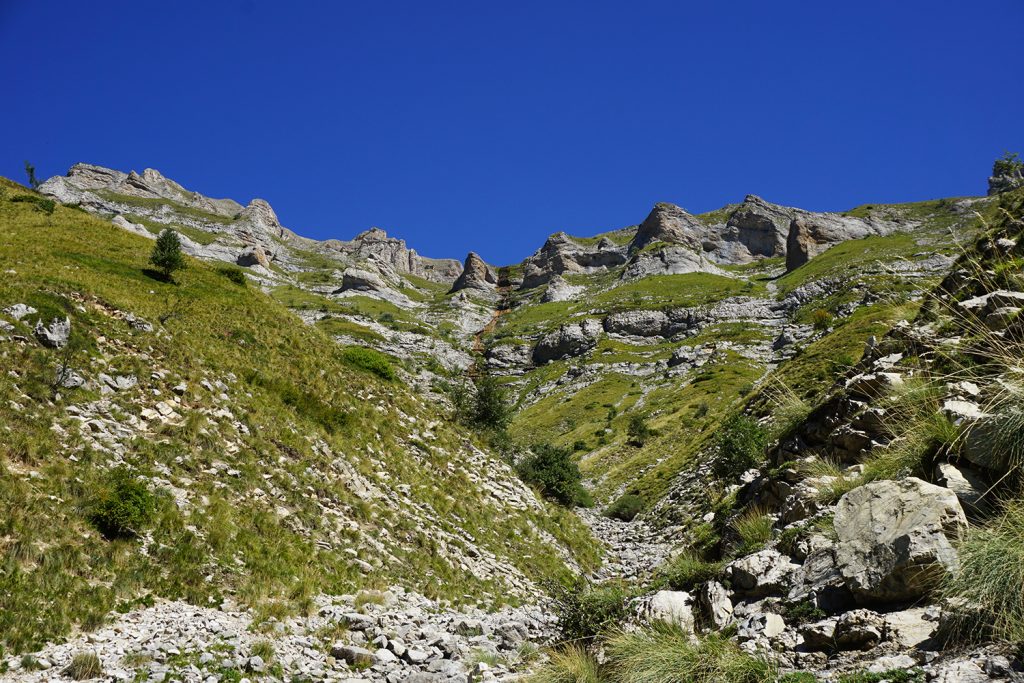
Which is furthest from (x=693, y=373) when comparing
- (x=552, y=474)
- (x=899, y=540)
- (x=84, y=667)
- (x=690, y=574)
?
(x=84, y=667)

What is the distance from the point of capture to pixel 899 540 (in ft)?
21.2

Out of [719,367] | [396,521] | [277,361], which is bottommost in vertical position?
[396,521]

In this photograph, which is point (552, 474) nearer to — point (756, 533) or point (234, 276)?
point (756, 533)

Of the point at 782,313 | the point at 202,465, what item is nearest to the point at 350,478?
the point at 202,465

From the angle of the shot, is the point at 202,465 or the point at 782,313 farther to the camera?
the point at 782,313

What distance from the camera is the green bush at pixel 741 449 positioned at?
896 inches

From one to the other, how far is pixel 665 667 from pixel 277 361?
22.9m

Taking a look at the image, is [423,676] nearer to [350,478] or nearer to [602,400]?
[350,478]

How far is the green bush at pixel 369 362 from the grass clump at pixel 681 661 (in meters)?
24.9

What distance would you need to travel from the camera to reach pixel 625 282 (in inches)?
6983

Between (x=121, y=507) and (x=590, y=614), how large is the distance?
10351 mm

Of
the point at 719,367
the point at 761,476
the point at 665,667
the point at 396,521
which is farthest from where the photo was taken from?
the point at 719,367

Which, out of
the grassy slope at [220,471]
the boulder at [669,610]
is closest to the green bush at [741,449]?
the grassy slope at [220,471]

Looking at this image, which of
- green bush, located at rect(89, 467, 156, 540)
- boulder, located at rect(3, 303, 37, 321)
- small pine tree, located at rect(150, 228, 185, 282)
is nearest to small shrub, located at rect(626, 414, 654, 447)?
small pine tree, located at rect(150, 228, 185, 282)
